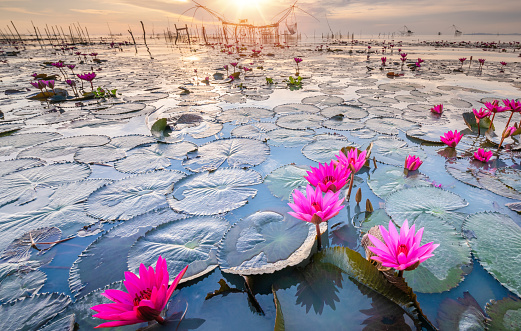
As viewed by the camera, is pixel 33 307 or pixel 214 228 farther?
pixel 214 228

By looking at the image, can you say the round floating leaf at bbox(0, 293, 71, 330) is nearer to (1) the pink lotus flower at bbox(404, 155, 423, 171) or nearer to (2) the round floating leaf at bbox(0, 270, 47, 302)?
(2) the round floating leaf at bbox(0, 270, 47, 302)

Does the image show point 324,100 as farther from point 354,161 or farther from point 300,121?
point 354,161

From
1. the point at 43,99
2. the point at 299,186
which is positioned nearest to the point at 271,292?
the point at 299,186

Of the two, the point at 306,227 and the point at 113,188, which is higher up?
the point at 113,188

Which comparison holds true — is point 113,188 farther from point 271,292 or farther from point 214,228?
A: point 271,292

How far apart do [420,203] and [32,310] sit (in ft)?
8.82

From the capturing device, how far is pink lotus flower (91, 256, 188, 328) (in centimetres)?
93

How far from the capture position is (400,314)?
1089 mm

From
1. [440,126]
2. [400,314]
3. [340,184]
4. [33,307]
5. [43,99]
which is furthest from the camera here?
[43,99]

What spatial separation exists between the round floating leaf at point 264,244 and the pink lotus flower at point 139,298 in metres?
0.42

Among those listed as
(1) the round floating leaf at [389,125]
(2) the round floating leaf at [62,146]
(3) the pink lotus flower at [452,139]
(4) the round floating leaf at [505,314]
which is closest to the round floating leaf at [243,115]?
(1) the round floating leaf at [389,125]

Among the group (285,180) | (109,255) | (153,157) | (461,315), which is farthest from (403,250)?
(153,157)

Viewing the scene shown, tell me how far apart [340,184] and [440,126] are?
3.37m

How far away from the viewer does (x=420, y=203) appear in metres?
1.92
